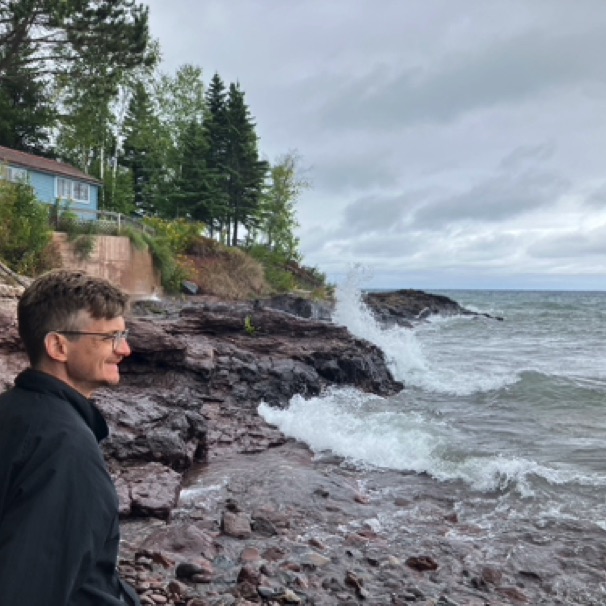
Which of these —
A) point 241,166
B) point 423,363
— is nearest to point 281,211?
point 241,166

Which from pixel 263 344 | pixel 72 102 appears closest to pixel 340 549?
pixel 263 344

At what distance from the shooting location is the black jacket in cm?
169

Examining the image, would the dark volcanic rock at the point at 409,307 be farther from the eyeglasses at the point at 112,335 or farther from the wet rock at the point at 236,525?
the eyeglasses at the point at 112,335

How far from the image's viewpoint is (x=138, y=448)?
336 inches

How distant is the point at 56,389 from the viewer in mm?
2014

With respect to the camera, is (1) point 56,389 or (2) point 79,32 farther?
(2) point 79,32

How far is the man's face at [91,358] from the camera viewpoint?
7.07 ft

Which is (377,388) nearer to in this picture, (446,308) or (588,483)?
(588,483)

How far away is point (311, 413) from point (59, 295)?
11.3 m

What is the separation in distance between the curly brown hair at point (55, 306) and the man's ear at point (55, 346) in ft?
0.06

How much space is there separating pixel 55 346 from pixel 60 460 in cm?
47

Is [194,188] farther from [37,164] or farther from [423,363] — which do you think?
[423,363]

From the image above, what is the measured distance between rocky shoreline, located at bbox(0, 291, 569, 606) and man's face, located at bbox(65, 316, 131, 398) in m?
3.31

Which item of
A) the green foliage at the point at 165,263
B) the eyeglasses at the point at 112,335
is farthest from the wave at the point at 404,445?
the green foliage at the point at 165,263
